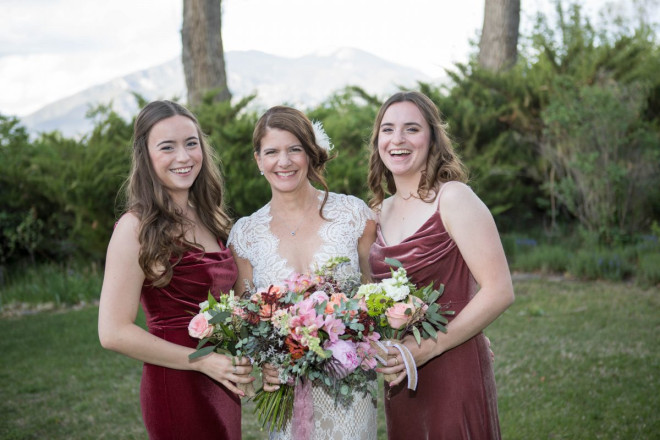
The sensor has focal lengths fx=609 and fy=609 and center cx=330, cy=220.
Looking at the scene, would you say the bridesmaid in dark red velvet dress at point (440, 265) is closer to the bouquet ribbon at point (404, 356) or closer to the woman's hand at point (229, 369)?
the bouquet ribbon at point (404, 356)

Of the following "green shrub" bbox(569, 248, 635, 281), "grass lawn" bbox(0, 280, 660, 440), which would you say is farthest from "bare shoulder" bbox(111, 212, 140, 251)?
"green shrub" bbox(569, 248, 635, 281)

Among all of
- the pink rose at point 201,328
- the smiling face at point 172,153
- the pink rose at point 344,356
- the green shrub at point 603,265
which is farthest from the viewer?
the green shrub at point 603,265

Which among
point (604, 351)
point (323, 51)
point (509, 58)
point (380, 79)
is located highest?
point (323, 51)

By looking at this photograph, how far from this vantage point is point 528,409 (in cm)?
537

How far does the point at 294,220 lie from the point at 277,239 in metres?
0.16

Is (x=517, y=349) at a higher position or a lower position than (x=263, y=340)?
lower

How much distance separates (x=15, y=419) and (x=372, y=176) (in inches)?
167

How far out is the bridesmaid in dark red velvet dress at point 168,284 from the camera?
9.11 ft

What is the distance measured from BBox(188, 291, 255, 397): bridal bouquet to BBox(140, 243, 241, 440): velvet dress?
0.34m

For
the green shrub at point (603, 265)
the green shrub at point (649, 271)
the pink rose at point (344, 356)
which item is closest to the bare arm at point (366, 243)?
the pink rose at point (344, 356)

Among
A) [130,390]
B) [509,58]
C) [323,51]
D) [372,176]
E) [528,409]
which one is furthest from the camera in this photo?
[323,51]

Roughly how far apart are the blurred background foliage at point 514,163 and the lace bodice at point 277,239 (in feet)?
19.6

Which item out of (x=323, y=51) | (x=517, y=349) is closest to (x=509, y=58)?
(x=517, y=349)

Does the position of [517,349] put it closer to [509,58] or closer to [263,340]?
[263,340]
